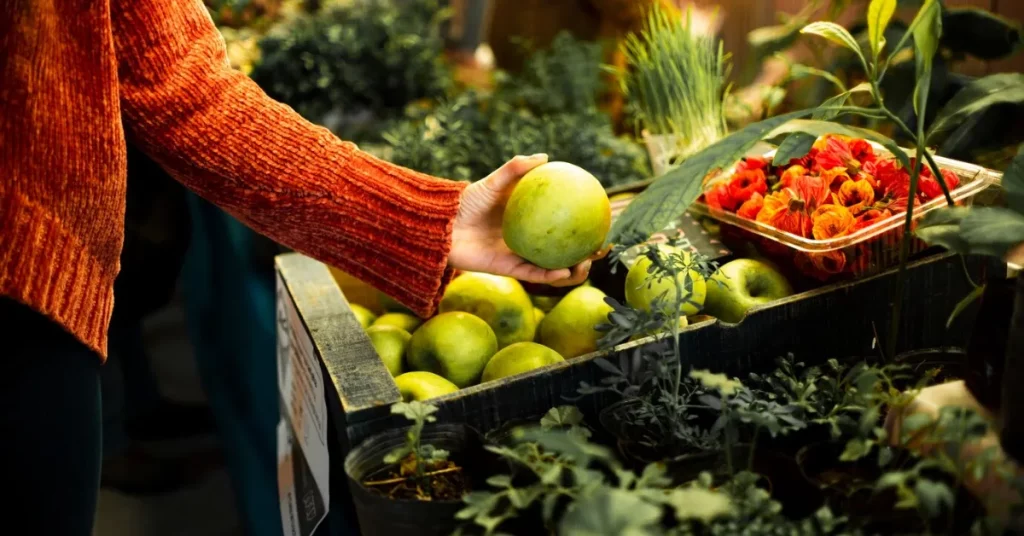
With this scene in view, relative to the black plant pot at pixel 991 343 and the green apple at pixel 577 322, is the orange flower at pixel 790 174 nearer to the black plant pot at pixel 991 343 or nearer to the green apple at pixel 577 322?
the green apple at pixel 577 322

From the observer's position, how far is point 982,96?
935 millimetres

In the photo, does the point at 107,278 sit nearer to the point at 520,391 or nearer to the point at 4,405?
the point at 4,405

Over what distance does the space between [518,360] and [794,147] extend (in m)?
0.44

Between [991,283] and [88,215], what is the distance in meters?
0.97

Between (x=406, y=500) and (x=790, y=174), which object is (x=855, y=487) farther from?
(x=790, y=174)

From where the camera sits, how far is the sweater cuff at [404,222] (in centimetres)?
113

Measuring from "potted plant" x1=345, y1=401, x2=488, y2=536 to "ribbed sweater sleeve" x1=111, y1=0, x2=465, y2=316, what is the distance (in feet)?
1.07

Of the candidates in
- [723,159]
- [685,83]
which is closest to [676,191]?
[723,159]

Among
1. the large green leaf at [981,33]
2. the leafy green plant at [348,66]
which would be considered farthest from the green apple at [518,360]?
the leafy green plant at [348,66]

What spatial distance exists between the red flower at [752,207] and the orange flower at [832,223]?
125 mm

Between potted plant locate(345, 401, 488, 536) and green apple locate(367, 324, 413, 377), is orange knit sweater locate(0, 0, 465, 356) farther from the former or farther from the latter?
potted plant locate(345, 401, 488, 536)

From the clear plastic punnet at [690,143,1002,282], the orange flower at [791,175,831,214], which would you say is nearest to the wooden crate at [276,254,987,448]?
the clear plastic punnet at [690,143,1002,282]

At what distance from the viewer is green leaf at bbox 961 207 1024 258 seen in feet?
2.30

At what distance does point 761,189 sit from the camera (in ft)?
4.32
